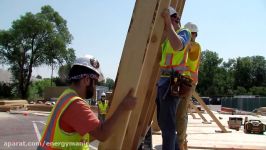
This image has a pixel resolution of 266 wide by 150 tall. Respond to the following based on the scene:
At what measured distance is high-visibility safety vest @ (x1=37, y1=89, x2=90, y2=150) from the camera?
2788 millimetres

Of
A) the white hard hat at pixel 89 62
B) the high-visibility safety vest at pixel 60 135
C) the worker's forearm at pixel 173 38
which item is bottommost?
the high-visibility safety vest at pixel 60 135

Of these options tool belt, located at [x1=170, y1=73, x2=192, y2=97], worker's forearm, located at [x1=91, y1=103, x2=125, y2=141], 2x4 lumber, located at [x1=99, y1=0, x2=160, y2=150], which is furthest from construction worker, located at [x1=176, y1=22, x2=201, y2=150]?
worker's forearm, located at [x1=91, y1=103, x2=125, y2=141]

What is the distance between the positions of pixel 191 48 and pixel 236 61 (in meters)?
116

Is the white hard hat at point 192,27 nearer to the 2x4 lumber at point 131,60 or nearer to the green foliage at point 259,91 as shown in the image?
the 2x4 lumber at point 131,60

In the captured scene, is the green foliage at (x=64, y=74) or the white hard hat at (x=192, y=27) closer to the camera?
the green foliage at (x=64, y=74)

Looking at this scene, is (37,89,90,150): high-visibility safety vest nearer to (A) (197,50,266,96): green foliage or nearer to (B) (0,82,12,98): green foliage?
(B) (0,82,12,98): green foliage

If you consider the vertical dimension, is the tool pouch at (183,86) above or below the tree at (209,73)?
below

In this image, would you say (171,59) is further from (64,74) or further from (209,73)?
(209,73)

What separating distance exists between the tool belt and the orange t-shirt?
1570mm

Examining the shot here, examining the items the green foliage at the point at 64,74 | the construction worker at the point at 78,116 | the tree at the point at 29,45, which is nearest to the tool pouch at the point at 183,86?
the construction worker at the point at 78,116

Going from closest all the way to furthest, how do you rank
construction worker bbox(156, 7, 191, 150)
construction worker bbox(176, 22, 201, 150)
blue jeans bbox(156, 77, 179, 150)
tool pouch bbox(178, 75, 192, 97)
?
construction worker bbox(156, 7, 191, 150) → blue jeans bbox(156, 77, 179, 150) → tool pouch bbox(178, 75, 192, 97) → construction worker bbox(176, 22, 201, 150)

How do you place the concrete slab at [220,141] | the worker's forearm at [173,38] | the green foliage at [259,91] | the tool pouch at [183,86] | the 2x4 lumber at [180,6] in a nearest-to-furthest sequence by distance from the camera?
the worker's forearm at [173,38] → the tool pouch at [183,86] → the 2x4 lumber at [180,6] → the concrete slab at [220,141] → the green foliage at [259,91]

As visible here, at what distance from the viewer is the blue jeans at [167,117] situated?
4.10 metres

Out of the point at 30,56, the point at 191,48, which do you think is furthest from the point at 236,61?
the point at 191,48
